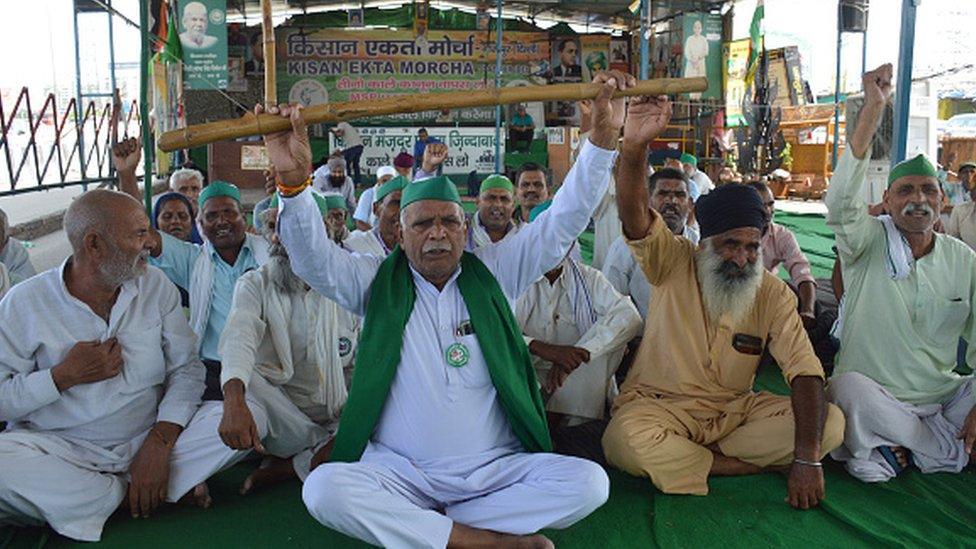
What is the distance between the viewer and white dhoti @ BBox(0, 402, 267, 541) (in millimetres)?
2602

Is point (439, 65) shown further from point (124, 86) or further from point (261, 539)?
point (261, 539)

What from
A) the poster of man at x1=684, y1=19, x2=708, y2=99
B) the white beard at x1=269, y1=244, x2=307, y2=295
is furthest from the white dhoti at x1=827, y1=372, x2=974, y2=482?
the poster of man at x1=684, y1=19, x2=708, y2=99

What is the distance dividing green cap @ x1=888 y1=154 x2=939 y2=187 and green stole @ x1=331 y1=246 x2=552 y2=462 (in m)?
1.81

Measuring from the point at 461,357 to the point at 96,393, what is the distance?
1244 mm

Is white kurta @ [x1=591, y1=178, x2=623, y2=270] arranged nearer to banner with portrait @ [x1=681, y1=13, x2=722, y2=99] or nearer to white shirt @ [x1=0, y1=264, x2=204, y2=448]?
white shirt @ [x1=0, y1=264, x2=204, y2=448]

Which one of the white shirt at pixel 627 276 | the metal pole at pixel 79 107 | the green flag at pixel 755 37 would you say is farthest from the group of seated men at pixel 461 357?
the green flag at pixel 755 37

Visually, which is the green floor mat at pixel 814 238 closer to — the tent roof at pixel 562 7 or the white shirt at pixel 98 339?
the white shirt at pixel 98 339

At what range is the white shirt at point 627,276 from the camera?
4.31 metres

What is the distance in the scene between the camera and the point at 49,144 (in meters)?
11.3

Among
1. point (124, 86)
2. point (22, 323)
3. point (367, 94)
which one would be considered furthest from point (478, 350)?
point (367, 94)

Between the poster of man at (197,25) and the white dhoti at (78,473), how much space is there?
10.4 meters

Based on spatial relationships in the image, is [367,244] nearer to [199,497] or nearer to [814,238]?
[199,497]

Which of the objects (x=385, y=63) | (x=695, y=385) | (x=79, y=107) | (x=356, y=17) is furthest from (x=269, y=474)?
(x=356, y=17)

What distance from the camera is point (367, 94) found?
20.0 m
